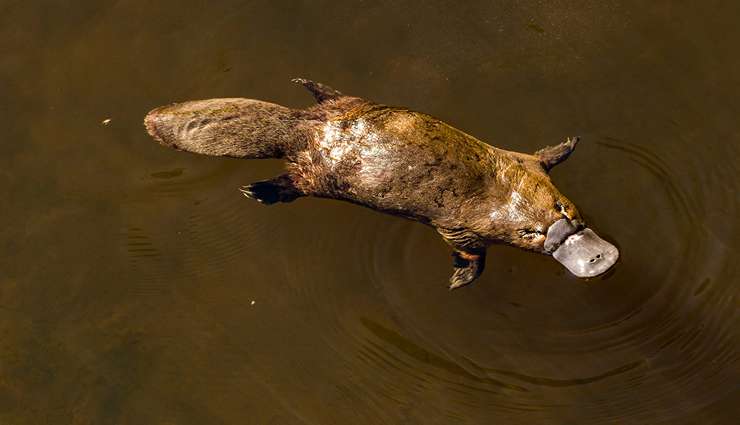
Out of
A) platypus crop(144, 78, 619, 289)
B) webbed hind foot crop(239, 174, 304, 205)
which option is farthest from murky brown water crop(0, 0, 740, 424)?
platypus crop(144, 78, 619, 289)

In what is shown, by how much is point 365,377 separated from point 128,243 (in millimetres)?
2056

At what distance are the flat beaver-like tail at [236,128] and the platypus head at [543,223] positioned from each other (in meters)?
1.42

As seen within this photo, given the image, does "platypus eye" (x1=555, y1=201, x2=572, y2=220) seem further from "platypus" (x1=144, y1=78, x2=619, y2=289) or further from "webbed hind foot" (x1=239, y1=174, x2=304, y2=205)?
"webbed hind foot" (x1=239, y1=174, x2=304, y2=205)

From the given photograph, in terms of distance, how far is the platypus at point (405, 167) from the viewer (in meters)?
4.20

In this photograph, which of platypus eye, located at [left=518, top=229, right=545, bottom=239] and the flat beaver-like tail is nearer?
platypus eye, located at [left=518, top=229, right=545, bottom=239]

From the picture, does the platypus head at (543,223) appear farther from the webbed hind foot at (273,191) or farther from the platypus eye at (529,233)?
the webbed hind foot at (273,191)

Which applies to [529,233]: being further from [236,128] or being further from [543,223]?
[236,128]

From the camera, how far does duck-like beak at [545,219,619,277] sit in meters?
4.46

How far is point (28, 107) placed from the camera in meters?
5.36

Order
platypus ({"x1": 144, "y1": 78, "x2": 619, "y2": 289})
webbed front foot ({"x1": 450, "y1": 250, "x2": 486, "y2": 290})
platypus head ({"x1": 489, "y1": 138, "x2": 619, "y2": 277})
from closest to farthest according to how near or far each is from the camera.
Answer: platypus ({"x1": 144, "y1": 78, "x2": 619, "y2": 289})
platypus head ({"x1": 489, "y1": 138, "x2": 619, "y2": 277})
webbed front foot ({"x1": 450, "y1": 250, "x2": 486, "y2": 290})

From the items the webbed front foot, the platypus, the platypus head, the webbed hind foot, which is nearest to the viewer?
the platypus

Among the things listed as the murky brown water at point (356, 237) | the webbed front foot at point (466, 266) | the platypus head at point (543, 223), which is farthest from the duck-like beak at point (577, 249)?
the webbed front foot at point (466, 266)

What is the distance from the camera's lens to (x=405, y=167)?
13.6ft

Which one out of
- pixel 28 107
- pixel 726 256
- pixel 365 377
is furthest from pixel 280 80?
pixel 726 256
